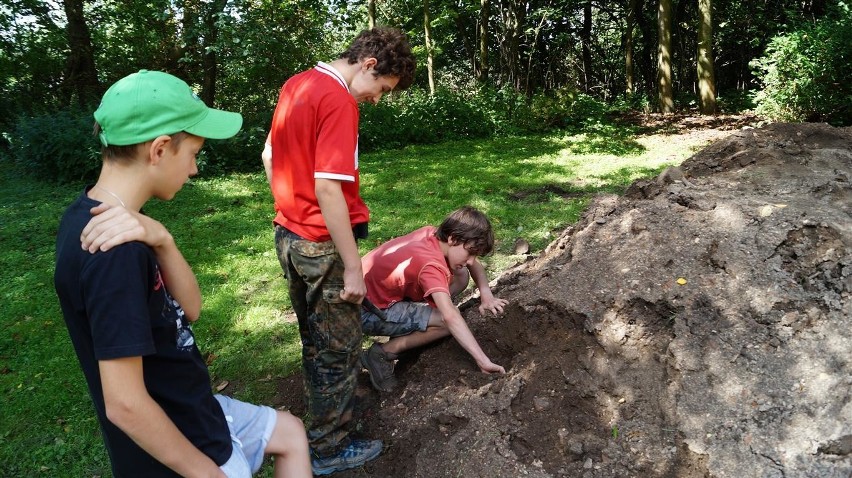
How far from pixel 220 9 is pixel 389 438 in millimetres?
9794

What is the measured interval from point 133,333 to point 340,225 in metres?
1.14

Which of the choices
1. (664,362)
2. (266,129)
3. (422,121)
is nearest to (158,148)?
(664,362)

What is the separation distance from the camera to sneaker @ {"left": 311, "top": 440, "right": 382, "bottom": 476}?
285 cm

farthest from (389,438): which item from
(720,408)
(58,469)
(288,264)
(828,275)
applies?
(828,275)

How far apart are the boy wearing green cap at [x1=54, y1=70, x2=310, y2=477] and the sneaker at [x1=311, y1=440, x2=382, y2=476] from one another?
118 cm

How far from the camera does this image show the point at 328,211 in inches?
91.3

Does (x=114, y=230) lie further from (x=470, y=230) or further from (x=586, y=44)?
(x=586, y=44)

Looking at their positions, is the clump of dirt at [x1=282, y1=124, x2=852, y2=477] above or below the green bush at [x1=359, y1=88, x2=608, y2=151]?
below

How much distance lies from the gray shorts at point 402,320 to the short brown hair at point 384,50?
1491 mm

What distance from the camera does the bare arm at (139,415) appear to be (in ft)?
4.23

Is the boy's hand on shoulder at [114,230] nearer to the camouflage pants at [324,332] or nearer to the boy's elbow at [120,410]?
the boy's elbow at [120,410]

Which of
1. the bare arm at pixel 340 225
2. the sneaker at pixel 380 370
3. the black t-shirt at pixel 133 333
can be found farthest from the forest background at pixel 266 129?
the black t-shirt at pixel 133 333

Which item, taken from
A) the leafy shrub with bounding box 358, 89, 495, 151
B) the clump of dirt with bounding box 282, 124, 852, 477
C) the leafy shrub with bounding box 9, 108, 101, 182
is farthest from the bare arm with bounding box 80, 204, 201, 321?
the leafy shrub with bounding box 358, 89, 495, 151

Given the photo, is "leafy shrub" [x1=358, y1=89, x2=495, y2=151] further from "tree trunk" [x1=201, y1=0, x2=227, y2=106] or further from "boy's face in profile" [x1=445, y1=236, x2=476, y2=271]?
"boy's face in profile" [x1=445, y1=236, x2=476, y2=271]
